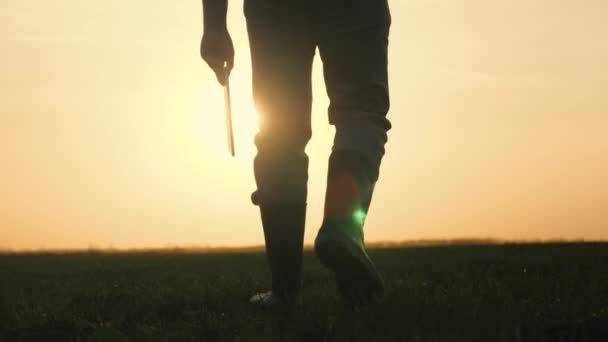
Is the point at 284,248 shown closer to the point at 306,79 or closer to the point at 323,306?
the point at 323,306

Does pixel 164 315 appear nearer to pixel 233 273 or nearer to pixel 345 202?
pixel 345 202

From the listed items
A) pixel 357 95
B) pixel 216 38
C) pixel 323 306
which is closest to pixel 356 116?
pixel 357 95

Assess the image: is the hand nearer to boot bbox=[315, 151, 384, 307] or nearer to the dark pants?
the dark pants

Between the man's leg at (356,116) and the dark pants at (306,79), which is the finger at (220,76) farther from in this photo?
the man's leg at (356,116)

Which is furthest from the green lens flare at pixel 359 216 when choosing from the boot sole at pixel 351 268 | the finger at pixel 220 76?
the finger at pixel 220 76

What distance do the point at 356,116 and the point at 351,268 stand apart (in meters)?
0.75

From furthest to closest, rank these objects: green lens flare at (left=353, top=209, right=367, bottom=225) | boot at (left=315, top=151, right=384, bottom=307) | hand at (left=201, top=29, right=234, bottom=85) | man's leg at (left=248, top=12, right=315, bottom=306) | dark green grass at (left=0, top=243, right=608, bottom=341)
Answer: hand at (left=201, top=29, right=234, bottom=85), man's leg at (left=248, top=12, right=315, bottom=306), green lens flare at (left=353, top=209, right=367, bottom=225), boot at (left=315, top=151, right=384, bottom=307), dark green grass at (left=0, top=243, right=608, bottom=341)

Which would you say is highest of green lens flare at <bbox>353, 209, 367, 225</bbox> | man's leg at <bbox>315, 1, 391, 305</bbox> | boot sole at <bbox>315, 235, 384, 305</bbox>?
man's leg at <bbox>315, 1, 391, 305</bbox>

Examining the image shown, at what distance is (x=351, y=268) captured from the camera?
3.38 meters

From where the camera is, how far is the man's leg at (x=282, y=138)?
3898 mm

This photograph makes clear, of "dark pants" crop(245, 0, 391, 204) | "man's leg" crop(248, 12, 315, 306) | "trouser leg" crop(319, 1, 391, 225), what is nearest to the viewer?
"trouser leg" crop(319, 1, 391, 225)

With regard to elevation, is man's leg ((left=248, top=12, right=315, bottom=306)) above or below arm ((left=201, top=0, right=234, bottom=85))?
below

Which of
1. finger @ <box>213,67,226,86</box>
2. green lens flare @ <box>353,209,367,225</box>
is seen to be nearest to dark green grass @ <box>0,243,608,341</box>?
green lens flare @ <box>353,209,367,225</box>

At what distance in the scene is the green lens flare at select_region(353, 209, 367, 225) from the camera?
352 centimetres
